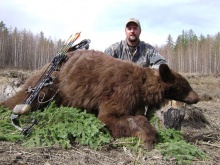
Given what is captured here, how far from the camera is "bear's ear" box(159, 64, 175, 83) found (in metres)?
5.32

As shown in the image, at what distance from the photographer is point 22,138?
4.26 metres

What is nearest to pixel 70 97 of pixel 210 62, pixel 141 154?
pixel 141 154

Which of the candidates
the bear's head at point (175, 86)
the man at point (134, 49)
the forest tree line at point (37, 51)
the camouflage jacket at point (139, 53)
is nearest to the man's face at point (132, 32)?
the man at point (134, 49)

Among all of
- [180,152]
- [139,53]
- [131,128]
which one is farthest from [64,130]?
[139,53]

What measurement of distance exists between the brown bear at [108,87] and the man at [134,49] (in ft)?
5.97

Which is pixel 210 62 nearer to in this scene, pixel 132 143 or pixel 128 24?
pixel 128 24

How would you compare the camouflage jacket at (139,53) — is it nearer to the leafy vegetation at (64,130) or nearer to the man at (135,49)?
the man at (135,49)

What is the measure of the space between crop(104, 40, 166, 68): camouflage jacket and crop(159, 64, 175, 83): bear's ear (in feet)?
5.65

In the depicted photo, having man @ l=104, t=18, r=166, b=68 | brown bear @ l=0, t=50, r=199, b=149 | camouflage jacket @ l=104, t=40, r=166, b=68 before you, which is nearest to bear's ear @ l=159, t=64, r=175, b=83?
brown bear @ l=0, t=50, r=199, b=149

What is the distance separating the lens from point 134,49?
759 centimetres

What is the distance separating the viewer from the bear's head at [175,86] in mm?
5430

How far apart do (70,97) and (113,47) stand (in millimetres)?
2630

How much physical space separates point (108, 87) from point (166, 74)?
3.27 ft

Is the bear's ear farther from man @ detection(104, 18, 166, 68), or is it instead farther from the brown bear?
man @ detection(104, 18, 166, 68)
